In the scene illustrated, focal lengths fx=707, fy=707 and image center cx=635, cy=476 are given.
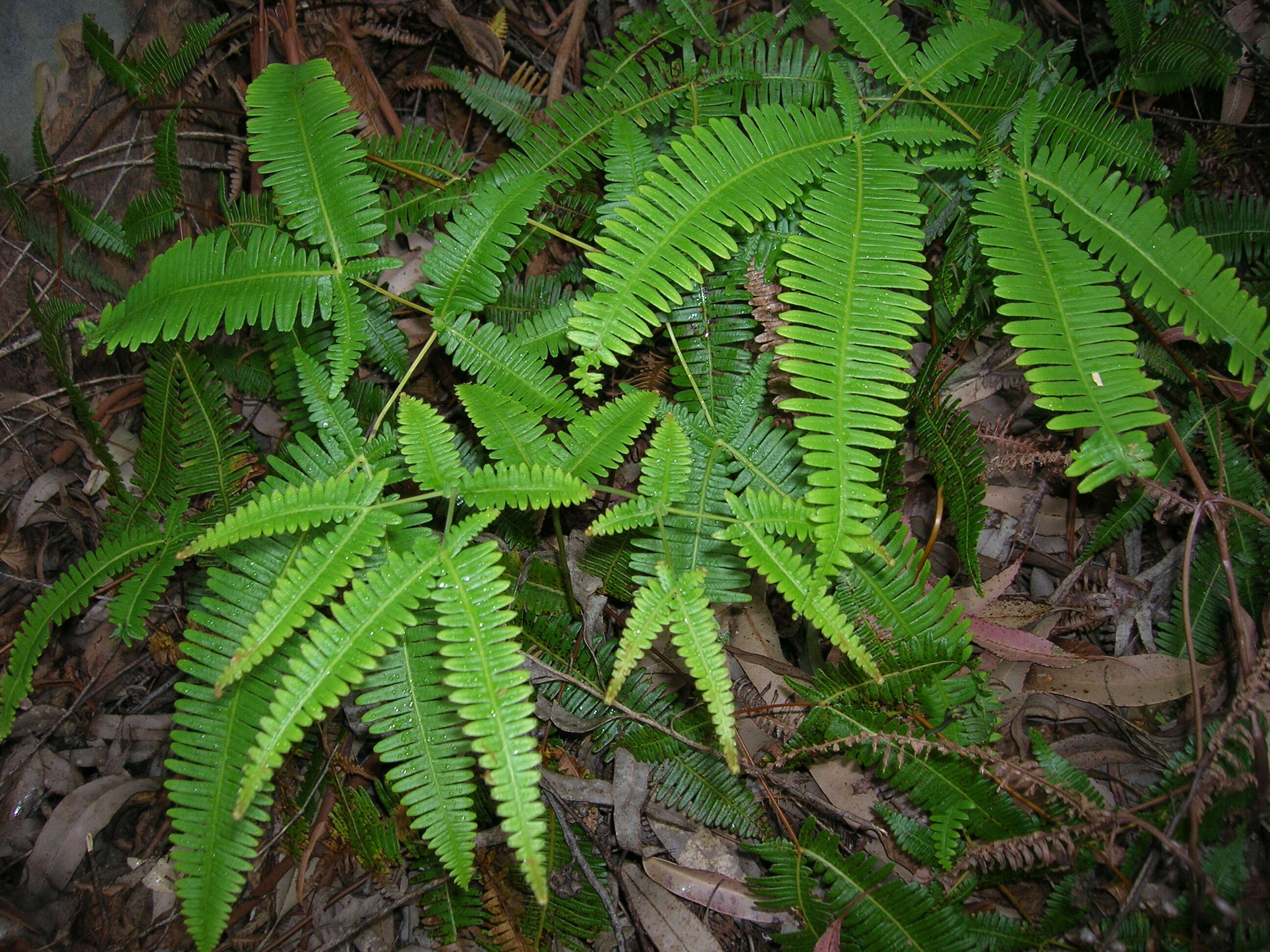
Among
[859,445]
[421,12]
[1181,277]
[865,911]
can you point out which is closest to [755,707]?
[865,911]

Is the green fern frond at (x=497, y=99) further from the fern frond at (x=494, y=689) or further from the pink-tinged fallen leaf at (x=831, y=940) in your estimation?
the pink-tinged fallen leaf at (x=831, y=940)

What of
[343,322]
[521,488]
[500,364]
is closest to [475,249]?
[500,364]

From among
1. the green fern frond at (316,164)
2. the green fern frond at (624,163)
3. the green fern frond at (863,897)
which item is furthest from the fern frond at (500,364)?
the green fern frond at (863,897)

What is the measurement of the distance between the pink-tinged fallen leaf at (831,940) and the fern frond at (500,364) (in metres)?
1.99

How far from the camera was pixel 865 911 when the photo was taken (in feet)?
7.88

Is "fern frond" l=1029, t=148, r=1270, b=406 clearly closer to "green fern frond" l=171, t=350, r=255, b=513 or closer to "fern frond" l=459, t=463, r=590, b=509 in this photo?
"fern frond" l=459, t=463, r=590, b=509

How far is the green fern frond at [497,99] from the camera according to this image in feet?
11.0

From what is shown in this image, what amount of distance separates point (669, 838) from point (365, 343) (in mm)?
2239

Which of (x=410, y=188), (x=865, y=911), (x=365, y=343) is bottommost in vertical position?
(x=865, y=911)

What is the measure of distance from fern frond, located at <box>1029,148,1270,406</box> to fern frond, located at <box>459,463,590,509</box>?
190 cm

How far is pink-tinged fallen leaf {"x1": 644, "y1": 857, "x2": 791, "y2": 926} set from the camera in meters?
2.61

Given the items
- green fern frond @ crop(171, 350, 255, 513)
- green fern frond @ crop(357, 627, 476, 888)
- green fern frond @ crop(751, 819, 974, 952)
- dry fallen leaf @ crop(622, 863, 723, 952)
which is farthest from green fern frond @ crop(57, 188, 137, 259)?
green fern frond @ crop(751, 819, 974, 952)

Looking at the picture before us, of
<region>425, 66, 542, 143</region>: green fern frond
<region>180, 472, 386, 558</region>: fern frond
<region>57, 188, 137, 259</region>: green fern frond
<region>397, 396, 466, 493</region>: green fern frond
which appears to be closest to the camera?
<region>180, 472, 386, 558</region>: fern frond

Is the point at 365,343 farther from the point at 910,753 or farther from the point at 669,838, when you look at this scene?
the point at 910,753
